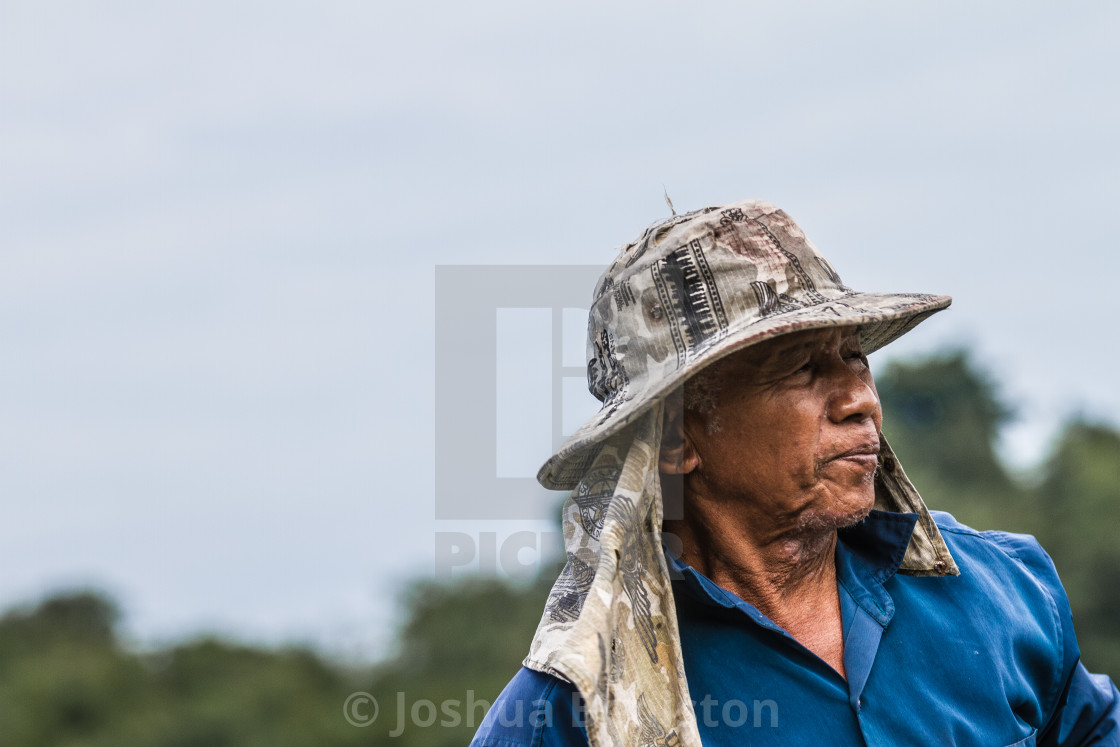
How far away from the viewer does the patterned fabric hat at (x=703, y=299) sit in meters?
2.46

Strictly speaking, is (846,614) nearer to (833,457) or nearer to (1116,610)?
(833,457)

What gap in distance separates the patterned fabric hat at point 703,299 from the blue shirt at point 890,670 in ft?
1.34

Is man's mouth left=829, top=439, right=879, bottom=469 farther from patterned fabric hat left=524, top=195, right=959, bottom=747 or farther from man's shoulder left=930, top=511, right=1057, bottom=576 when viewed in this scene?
man's shoulder left=930, top=511, right=1057, bottom=576

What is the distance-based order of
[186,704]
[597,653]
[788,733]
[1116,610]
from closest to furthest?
1. [597,653]
2. [788,733]
3. [186,704]
4. [1116,610]

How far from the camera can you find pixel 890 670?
2.55m

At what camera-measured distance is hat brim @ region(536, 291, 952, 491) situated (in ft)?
7.78

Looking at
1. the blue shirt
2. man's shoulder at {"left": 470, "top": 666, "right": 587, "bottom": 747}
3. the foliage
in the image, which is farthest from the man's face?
the foliage

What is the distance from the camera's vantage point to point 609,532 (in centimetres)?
232

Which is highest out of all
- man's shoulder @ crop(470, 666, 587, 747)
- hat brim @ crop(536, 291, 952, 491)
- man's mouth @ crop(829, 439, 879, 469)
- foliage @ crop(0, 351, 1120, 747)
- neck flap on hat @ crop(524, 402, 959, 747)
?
hat brim @ crop(536, 291, 952, 491)

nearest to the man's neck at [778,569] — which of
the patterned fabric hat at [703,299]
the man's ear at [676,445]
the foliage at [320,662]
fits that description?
the man's ear at [676,445]

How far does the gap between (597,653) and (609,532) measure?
251 millimetres

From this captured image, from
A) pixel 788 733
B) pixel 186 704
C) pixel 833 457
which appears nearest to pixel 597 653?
pixel 788 733

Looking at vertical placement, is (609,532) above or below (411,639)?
above

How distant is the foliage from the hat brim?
14925 mm
